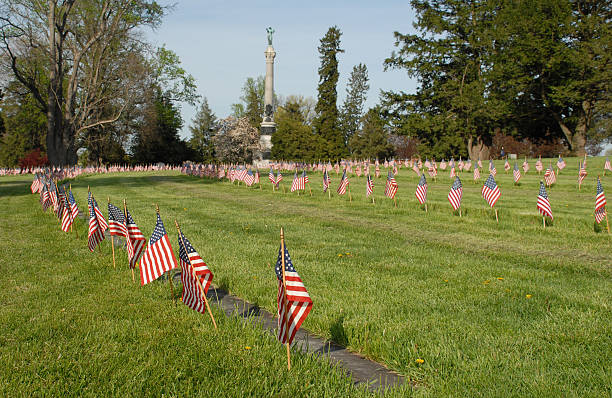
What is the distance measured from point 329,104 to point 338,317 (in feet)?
222

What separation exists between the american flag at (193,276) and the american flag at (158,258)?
0.60 metres

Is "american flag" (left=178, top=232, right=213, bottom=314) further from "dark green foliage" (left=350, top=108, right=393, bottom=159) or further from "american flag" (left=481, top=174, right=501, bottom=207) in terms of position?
"dark green foliage" (left=350, top=108, right=393, bottom=159)

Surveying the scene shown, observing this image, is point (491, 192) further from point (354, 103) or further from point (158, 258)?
point (354, 103)

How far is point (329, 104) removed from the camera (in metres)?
70.9

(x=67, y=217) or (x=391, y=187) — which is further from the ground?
(x=391, y=187)

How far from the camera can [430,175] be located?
103 ft

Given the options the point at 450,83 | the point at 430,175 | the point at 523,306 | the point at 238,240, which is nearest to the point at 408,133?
the point at 450,83

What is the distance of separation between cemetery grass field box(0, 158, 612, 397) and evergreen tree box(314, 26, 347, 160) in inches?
2073

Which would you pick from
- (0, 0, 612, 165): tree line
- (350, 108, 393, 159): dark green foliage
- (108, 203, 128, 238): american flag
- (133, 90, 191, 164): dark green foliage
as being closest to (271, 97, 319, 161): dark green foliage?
(0, 0, 612, 165): tree line

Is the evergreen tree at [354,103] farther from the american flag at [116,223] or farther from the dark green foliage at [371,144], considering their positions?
the american flag at [116,223]

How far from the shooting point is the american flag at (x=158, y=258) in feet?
18.3

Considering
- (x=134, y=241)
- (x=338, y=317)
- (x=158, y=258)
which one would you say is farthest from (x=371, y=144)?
(x=338, y=317)

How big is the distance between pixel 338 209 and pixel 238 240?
6344 mm

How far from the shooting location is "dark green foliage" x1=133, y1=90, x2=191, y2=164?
2596 inches
